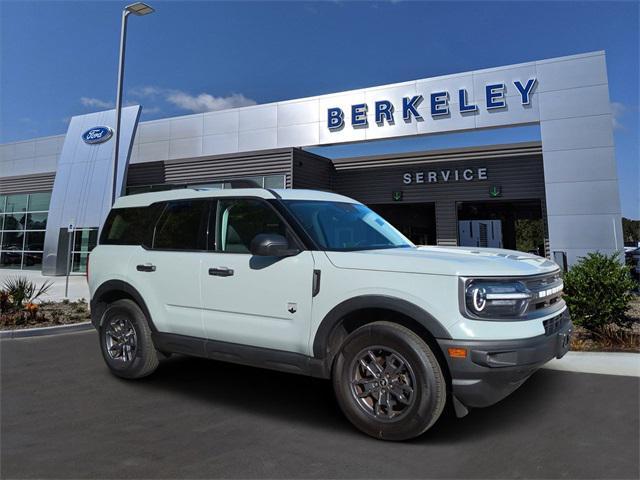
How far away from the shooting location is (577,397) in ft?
13.9

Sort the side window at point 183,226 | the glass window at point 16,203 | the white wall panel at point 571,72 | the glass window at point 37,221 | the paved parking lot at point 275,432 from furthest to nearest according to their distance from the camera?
the glass window at point 16,203, the glass window at point 37,221, the white wall panel at point 571,72, the side window at point 183,226, the paved parking lot at point 275,432

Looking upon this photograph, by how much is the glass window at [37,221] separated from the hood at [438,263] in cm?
2372

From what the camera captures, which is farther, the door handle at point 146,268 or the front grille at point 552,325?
the door handle at point 146,268

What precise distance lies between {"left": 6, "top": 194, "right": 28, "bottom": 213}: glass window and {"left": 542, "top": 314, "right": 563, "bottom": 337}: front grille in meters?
27.1

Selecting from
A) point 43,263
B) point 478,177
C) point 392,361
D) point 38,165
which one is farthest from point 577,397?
point 38,165

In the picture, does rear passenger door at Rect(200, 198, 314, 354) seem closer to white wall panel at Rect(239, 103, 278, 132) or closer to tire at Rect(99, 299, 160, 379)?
tire at Rect(99, 299, 160, 379)

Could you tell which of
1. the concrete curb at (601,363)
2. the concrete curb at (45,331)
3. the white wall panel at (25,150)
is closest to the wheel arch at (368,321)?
the concrete curb at (601,363)

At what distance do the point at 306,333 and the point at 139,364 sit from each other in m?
2.21

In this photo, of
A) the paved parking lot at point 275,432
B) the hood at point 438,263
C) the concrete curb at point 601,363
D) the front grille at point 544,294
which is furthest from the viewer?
the concrete curb at point 601,363

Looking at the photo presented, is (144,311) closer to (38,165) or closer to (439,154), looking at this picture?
(439,154)

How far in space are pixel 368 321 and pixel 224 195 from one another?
201 centimetres

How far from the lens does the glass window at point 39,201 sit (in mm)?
23031

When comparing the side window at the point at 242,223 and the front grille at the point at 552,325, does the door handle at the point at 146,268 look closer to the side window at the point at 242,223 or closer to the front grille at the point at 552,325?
the side window at the point at 242,223

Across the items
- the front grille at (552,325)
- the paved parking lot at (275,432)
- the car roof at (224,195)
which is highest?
the car roof at (224,195)
